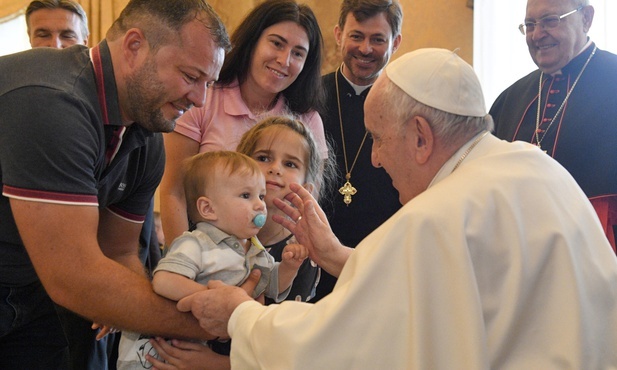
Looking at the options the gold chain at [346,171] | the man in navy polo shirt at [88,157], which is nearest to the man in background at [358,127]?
Result: the gold chain at [346,171]

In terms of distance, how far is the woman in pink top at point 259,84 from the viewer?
11.4 ft

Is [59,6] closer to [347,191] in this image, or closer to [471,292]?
[347,191]

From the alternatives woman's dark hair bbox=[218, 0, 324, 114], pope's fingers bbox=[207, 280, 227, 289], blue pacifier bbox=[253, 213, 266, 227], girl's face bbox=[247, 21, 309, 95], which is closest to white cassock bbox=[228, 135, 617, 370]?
pope's fingers bbox=[207, 280, 227, 289]

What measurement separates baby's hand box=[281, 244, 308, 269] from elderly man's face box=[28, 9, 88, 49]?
253cm

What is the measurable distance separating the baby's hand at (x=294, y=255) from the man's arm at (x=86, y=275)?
0.44 metres

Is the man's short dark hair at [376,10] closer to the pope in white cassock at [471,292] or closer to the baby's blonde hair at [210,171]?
the baby's blonde hair at [210,171]

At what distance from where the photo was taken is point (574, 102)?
4.31m

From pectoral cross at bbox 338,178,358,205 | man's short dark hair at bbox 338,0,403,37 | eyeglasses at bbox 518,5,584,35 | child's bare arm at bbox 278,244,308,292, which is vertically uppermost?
man's short dark hair at bbox 338,0,403,37

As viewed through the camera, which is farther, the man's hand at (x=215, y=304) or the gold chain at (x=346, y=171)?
the gold chain at (x=346, y=171)

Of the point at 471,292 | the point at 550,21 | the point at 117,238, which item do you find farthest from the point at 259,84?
the point at 471,292

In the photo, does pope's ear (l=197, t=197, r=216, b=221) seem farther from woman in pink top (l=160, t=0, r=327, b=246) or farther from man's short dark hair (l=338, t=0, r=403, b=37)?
man's short dark hair (l=338, t=0, r=403, b=37)

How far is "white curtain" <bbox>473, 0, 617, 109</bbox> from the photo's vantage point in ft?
17.8

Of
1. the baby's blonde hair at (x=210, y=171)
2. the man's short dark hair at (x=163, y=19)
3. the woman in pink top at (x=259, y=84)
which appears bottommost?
the baby's blonde hair at (x=210, y=171)

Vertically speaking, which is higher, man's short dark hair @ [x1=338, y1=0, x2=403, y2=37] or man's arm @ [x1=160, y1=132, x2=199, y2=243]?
man's short dark hair @ [x1=338, y1=0, x2=403, y2=37]
